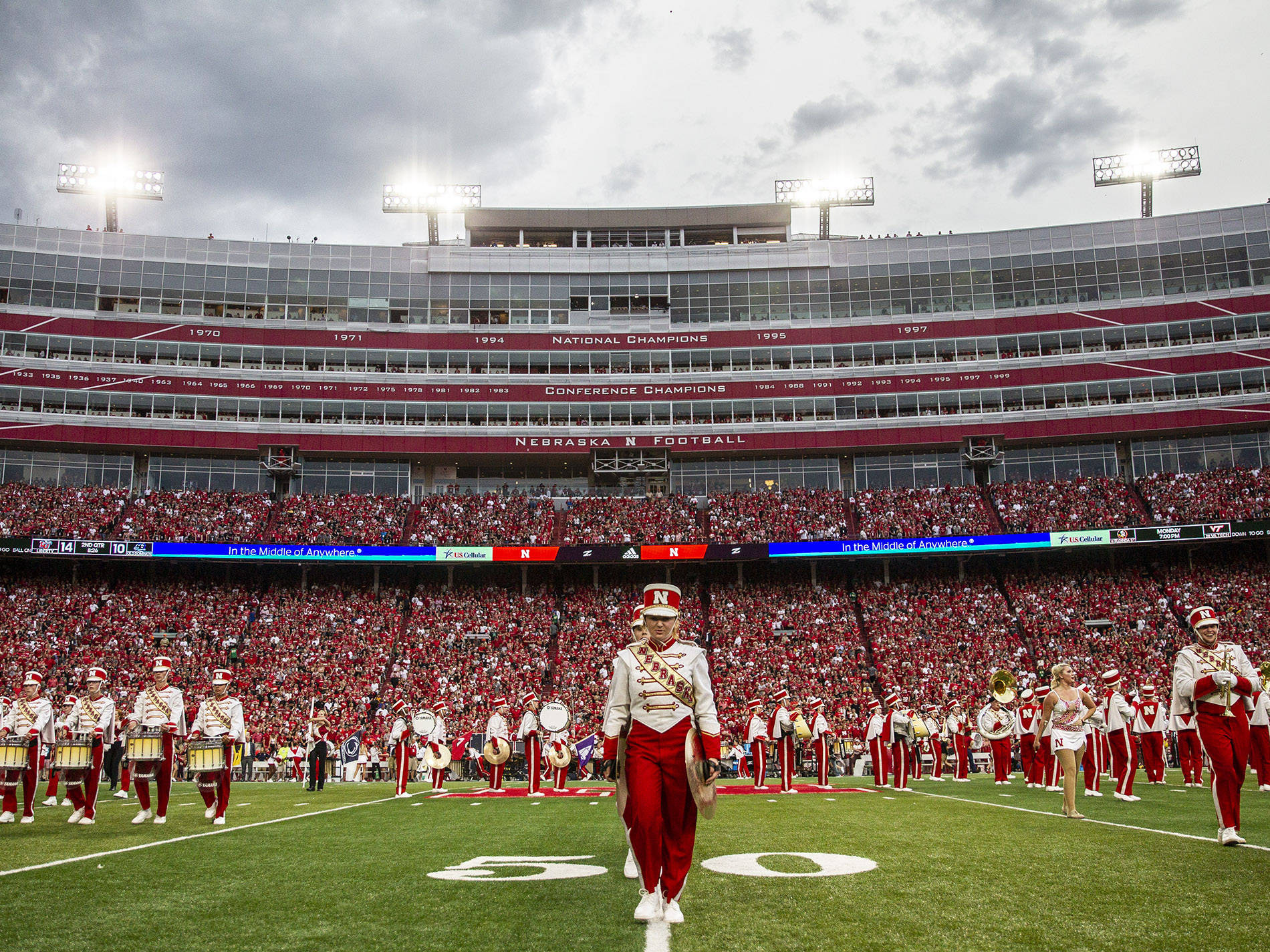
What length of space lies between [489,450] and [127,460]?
2012cm

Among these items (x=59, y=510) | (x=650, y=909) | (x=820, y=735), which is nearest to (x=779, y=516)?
(x=820, y=735)

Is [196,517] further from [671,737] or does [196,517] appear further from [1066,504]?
[671,737]

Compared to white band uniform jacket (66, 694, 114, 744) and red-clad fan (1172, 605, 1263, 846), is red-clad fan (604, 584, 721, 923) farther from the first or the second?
white band uniform jacket (66, 694, 114, 744)

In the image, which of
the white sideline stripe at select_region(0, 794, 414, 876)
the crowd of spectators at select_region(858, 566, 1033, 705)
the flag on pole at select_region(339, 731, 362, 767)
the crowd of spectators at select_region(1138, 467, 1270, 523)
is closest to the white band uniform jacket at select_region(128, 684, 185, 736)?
the white sideline stripe at select_region(0, 794, 414, 876)

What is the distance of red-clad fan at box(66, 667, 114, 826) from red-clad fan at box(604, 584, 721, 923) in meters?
9.56

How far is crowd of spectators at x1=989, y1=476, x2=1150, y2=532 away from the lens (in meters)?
46.6

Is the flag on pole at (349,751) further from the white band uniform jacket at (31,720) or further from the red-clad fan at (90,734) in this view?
the white band uniform jacket at (31,720)

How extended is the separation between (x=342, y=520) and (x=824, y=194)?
36.5 meters

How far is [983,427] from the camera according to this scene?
52.6 metres

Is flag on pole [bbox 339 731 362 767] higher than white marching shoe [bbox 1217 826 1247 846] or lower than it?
lower

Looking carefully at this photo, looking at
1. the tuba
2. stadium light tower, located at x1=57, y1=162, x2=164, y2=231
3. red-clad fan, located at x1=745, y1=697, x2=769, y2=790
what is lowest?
red-clad fan, located at x1=745, y1=697, x2=769, y2=790

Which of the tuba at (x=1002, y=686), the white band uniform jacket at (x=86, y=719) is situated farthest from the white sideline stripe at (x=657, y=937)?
the tuba at (x=1002, y=686)

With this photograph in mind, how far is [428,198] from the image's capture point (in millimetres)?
61062

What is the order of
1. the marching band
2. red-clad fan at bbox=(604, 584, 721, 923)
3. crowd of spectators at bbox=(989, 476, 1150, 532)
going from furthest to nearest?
crowd of spectators at bbox=(989, 476, 1150, 532), the marching band, red-clad fan at bbox=(604, 584, 721, 923)
